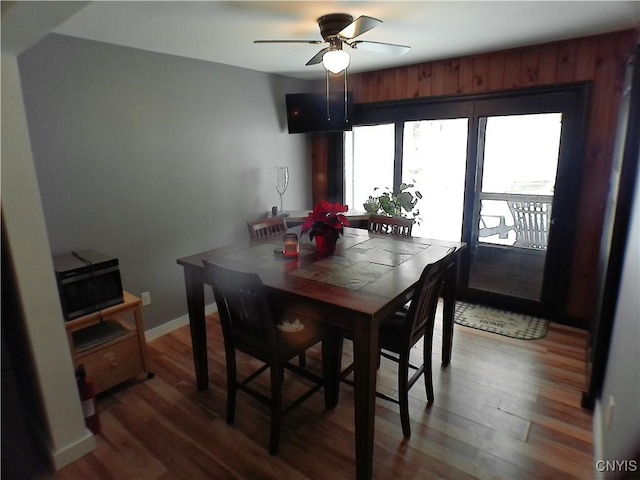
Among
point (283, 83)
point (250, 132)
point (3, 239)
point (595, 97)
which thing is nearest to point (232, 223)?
point (250, 132)

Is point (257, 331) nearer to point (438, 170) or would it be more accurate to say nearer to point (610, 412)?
point (610, 412)

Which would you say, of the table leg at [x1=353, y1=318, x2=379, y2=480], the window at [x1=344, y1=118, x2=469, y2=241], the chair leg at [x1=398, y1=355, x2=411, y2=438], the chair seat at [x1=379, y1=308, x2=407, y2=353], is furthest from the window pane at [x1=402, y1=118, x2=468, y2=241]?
the table leg at [x1=353, y1=318, x2=379, y2=480]

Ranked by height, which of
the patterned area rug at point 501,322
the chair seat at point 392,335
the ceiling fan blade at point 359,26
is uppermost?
the ceiling fan blade at point 359,26

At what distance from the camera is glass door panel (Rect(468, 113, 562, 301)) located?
3.19 m

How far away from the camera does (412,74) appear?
356 cm

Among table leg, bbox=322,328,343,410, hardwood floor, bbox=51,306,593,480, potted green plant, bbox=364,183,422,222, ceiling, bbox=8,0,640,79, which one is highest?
ceiling, bbox=8,0,640,79

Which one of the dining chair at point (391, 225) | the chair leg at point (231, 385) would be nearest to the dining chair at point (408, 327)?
the chair leg at point (231, 385)

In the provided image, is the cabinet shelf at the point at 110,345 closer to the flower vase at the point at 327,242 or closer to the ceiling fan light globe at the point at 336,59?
the flower vase at the point at 327,242

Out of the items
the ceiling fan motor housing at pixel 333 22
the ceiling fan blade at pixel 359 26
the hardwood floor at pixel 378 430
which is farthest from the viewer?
the ceiling fan motor housing at pixel 333 22

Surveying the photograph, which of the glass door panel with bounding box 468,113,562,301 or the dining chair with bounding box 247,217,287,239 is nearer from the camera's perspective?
the dining chair with bounding box 247,217,287,239

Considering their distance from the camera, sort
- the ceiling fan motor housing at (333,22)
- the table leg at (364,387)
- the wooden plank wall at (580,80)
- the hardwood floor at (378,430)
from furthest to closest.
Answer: the wooden plank wall at (580,80) → the ceiling fan motor housing at (333,22) → the hardwood floor at (378,430) → the table leg at (364,387)

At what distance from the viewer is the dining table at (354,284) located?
5.32ft

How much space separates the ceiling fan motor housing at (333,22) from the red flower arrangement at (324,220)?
1.02 m

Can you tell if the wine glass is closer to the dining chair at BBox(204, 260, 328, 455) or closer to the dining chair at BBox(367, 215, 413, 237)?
the dining chair at BBox(367, 215, 413, 237)
